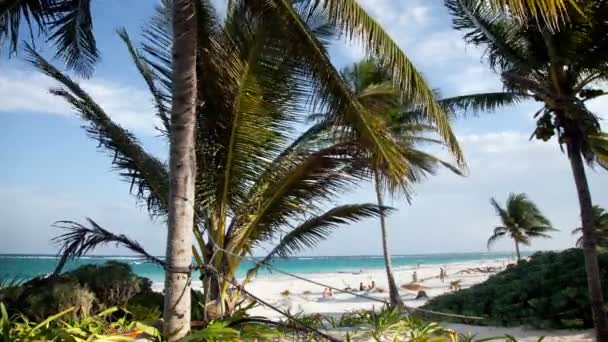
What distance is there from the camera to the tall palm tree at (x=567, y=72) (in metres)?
7.71

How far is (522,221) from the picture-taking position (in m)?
27.9

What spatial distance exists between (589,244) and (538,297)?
3.22 metres

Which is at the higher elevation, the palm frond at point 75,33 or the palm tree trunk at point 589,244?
the palm frond at point 75,33

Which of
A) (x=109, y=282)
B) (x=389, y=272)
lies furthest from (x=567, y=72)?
(x=389, y=272)

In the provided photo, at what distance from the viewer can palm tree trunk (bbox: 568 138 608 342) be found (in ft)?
24.8

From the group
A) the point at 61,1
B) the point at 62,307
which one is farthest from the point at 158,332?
the point at 61,1

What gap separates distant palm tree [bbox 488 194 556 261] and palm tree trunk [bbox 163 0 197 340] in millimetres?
26795

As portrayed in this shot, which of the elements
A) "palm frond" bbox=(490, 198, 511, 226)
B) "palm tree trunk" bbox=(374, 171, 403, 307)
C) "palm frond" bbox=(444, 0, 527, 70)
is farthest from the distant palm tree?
"palm frond" bbox=(444, 0, 527, 70)

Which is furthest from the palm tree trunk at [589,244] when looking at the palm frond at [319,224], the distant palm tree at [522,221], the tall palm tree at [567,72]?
the distant palm tree at [522,221]

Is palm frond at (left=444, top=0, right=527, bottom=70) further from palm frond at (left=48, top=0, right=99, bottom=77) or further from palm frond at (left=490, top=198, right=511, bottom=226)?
palm frond at (left=490, top=198, right=511, bottom=226)

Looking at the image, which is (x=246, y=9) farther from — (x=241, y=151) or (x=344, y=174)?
(x=344, y=174)

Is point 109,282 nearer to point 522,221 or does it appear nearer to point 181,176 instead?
point 181,176

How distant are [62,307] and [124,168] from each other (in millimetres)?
1865

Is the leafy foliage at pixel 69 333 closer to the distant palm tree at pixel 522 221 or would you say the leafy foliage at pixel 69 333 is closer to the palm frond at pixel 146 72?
the palm frond at pixel 146 72
